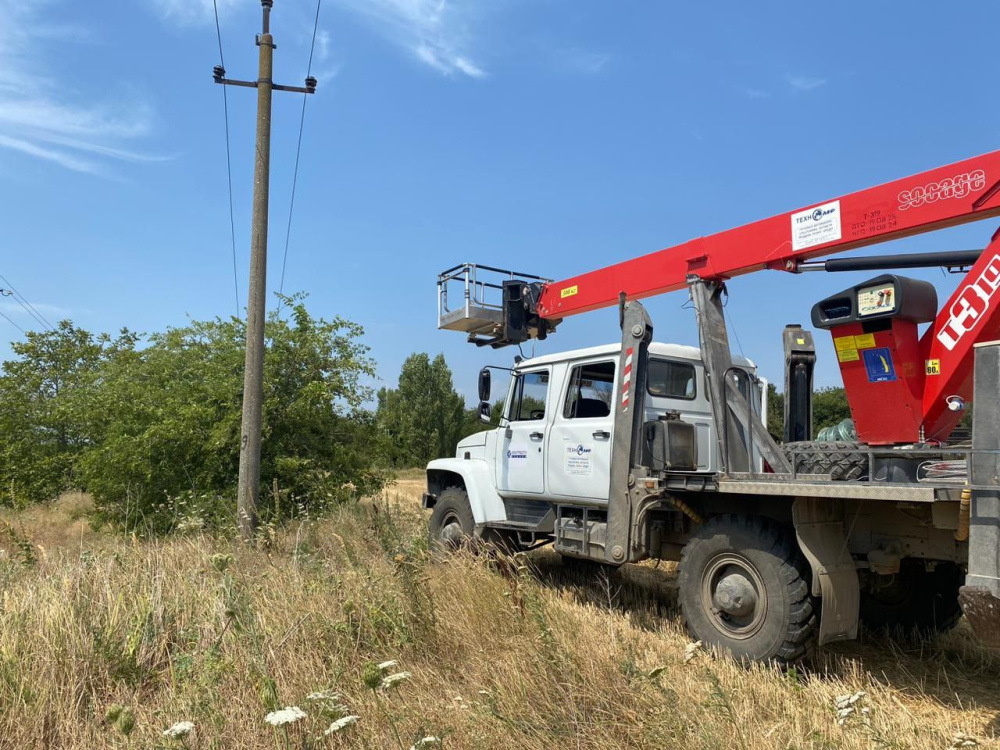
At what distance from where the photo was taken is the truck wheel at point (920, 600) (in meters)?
6.08

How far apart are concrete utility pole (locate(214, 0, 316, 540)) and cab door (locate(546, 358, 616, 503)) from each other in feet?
11.9

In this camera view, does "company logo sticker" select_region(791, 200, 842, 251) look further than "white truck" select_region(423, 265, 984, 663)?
Yes

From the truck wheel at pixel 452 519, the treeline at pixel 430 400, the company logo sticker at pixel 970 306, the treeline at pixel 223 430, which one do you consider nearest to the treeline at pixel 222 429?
the treeline at pixel 223 430

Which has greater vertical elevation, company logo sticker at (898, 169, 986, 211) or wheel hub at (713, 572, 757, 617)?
company logo sticker at (898, 169, 986, 211)

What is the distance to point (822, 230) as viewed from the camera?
18.9ft

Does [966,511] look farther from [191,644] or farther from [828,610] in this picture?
[191,644]

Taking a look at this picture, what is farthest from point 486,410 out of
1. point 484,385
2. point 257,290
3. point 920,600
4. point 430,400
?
point 430,400

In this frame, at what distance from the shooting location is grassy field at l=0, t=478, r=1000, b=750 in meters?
3.41

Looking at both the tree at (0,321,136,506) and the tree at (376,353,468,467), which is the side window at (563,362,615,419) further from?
the tree at (376,353,468,467)

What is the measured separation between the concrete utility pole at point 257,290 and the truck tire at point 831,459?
228 inches

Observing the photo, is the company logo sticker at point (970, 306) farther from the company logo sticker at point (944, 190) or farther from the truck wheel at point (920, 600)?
the truck wheel at point (920, 600)

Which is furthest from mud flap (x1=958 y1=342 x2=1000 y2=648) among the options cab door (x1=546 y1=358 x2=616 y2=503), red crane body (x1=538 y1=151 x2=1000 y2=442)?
cab door (x1=546 y1=358 x2=616 y2=503)

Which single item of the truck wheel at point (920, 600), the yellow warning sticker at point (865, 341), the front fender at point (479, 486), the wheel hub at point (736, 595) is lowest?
the truck wheel at point (920, 600)

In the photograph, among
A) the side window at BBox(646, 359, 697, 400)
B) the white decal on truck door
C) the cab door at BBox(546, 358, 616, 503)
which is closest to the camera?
the cab door at BBox(546, 358, 616, 503)
